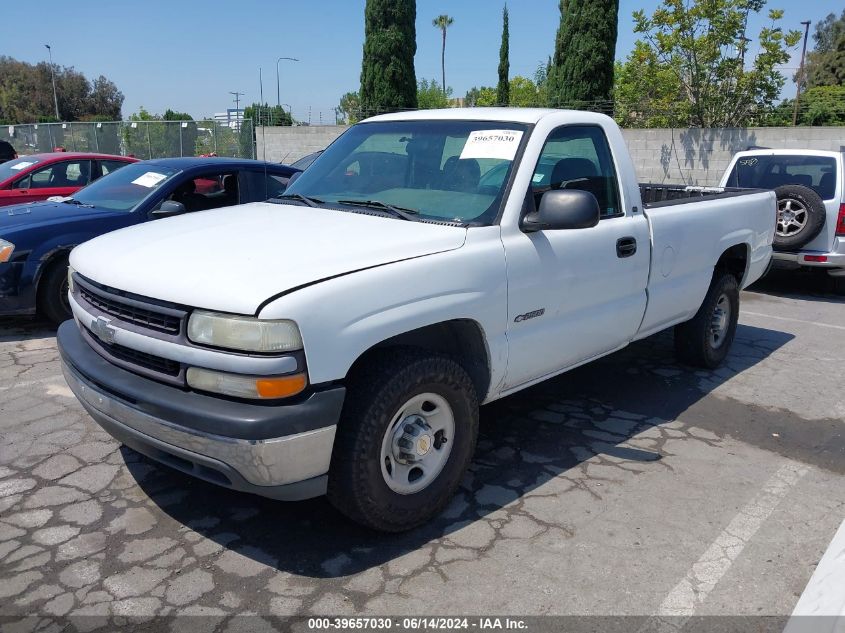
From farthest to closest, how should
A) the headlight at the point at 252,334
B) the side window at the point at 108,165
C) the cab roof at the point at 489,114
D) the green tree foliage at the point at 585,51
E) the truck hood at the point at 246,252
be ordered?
1. the green tree foliage at the point at 585,51
2. the side window at the point at 108,165
3. the cab roof at the point at 489,114
4. the truck hood at the point at 246,252
5. the headlight at the point at 252,334

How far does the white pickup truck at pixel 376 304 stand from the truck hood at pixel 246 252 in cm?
1

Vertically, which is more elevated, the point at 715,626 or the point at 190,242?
the point at 190,242

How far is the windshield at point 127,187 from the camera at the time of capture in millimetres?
6734

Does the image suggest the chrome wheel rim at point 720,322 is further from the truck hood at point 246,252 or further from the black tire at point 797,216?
the truck hood at point 246,252

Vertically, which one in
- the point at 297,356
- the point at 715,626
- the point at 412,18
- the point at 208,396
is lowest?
the point at 715,626

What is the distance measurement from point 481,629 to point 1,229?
5.47 metres

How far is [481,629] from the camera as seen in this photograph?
263 cm

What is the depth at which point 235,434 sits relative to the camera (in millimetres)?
2588

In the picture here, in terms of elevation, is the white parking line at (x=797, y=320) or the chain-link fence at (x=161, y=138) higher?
the chain-link fence at (x=161, y=138)

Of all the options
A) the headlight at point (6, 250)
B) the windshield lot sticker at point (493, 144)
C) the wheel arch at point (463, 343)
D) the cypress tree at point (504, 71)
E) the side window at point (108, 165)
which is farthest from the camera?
the cypress tree at point (504, 71)

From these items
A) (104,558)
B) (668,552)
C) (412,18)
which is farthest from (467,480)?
(412,18)

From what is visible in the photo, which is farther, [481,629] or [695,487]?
[695,487]

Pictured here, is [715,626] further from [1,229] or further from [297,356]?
[1,229]

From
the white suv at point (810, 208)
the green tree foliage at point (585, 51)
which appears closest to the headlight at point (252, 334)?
the white suv at point (810, 208)
